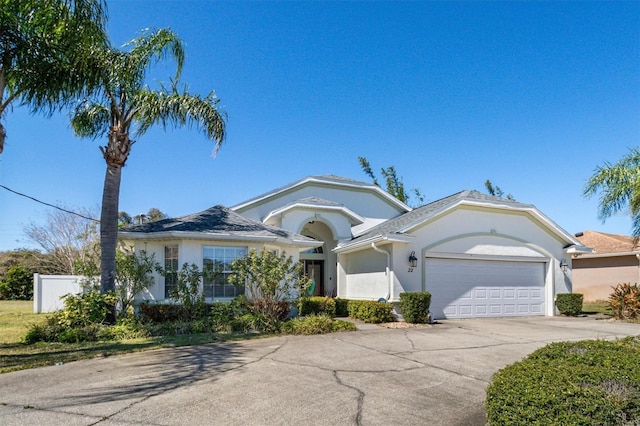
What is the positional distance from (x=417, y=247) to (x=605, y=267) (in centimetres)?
1636

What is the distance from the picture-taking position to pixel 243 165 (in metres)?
21.0

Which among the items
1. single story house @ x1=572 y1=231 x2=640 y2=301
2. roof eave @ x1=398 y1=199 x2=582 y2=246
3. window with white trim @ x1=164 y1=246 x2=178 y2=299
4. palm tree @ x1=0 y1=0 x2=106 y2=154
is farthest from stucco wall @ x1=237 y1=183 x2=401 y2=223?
single story house @ x1=572 y1=231 x2=640 y2=301

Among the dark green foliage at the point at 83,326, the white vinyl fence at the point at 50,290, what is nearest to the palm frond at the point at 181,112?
the dark green foliage at the point at 83,326

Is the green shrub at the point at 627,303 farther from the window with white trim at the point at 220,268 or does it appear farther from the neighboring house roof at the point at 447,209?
the window with white trim at the point at 220,268

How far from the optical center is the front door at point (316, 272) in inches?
819

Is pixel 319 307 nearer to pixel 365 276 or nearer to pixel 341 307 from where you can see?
pixel 341 307

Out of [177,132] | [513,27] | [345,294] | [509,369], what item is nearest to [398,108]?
[513,27]

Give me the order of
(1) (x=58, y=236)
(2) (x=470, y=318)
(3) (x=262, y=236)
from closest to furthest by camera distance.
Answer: (3) (x=262, y=236) < (2) (x=470, y=318) < (1) (x=58, y=236)

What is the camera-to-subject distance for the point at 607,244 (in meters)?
26.1

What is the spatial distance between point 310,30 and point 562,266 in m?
14.0

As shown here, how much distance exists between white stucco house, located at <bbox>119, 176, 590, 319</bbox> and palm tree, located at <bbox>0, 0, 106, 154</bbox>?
5.02 m

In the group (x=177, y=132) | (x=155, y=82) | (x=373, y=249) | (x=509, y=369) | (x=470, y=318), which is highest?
(x=155, y=82)

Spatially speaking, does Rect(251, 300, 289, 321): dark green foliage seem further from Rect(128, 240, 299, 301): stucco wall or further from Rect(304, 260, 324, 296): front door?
Rect(304, 260, 324, 296): front door

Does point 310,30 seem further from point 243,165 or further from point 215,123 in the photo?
point 243,165
